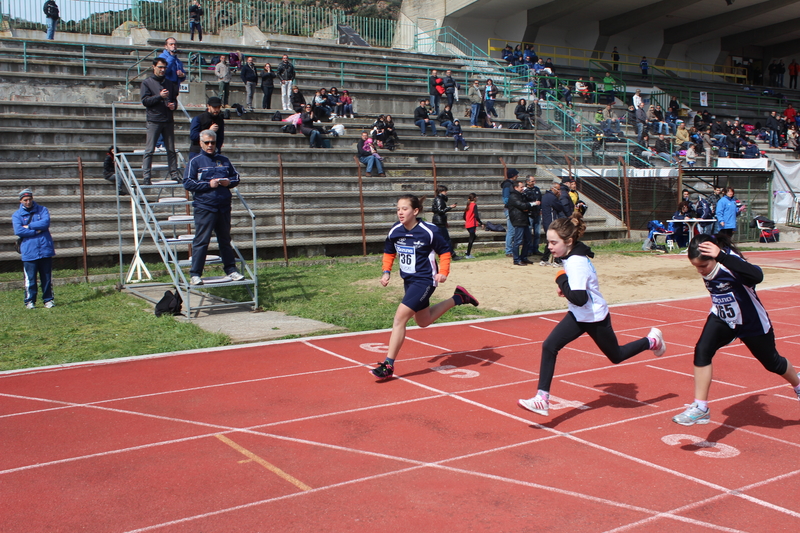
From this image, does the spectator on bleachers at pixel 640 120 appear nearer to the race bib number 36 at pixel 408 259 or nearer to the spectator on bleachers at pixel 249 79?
the spectator on bleachers at pixel 249 79

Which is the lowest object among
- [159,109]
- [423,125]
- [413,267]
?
[413,267]

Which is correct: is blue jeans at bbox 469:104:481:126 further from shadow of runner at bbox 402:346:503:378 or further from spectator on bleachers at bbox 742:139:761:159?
shadow of runner at bbox 402:346:503:378

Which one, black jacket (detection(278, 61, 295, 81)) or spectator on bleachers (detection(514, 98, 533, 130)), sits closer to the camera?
black jacket (detection(278, 61, 295, 81))

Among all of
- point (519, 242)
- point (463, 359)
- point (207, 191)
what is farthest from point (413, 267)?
point (519, 242)

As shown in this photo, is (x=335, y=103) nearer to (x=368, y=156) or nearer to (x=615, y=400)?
(x=368, y=156)

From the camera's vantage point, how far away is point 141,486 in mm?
4730

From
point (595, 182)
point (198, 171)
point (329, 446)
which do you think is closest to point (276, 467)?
point (329, 446)

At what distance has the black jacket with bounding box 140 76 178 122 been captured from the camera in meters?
12.4

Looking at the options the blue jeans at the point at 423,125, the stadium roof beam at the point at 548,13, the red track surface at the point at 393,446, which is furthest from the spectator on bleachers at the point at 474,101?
the red track surface at the point at 393,446

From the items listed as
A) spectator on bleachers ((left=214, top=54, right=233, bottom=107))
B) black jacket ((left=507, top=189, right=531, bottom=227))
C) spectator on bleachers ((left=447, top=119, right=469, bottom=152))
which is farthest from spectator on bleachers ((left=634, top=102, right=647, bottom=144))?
spectator on bleachers ((left=214, top=54, right=233, bottom=107))

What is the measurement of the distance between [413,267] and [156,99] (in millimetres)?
7304

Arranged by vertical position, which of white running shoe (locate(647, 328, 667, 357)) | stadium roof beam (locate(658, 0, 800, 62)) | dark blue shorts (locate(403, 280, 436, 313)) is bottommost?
white running shoe (locate(647, 328, 667, 357))

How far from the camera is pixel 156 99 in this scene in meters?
12.4

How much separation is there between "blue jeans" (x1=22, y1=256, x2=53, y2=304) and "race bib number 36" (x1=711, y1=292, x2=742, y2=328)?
10445mm
